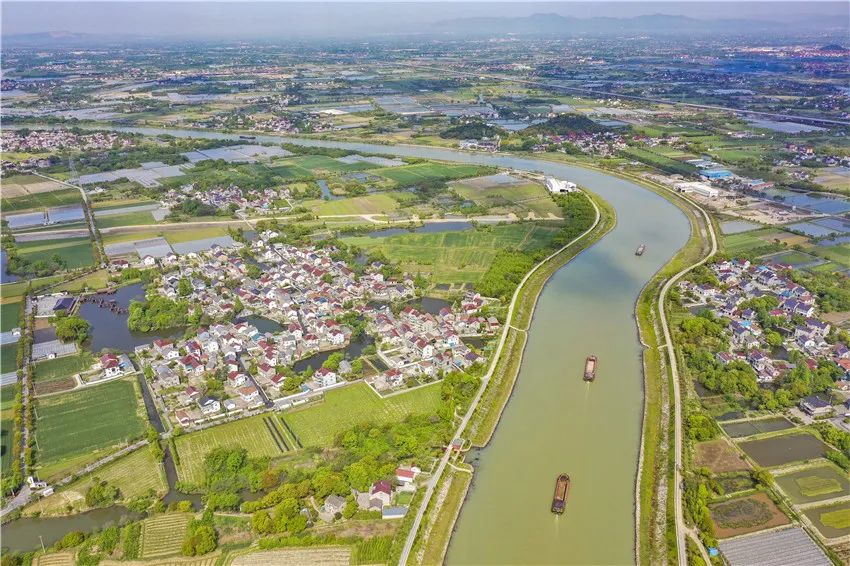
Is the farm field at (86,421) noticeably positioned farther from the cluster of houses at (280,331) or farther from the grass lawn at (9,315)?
the grass lawn at (9,315)

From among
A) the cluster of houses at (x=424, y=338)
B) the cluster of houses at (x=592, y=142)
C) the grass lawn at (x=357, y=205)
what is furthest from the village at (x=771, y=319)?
the cluster of houses at (x=592, y=142)

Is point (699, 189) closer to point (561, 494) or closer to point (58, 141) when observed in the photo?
point (561, 494)

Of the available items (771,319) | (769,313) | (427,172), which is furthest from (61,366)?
(427,172)

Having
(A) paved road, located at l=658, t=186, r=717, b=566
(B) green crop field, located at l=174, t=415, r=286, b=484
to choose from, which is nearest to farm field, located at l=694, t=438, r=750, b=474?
(A) paved road, located at l=658, t=186, r=717, b=566

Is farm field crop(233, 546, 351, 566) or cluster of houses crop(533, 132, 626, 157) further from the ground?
cluster of houses crop(533, 132, 626, 157)

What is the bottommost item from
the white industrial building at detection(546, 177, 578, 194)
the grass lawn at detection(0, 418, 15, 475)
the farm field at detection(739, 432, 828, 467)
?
the grass lawn at detection(0, 418, 15, 475)

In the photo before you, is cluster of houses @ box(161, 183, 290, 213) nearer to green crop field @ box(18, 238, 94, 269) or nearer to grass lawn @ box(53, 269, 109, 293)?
green crop field @ box(18, 238, 94, 269)
